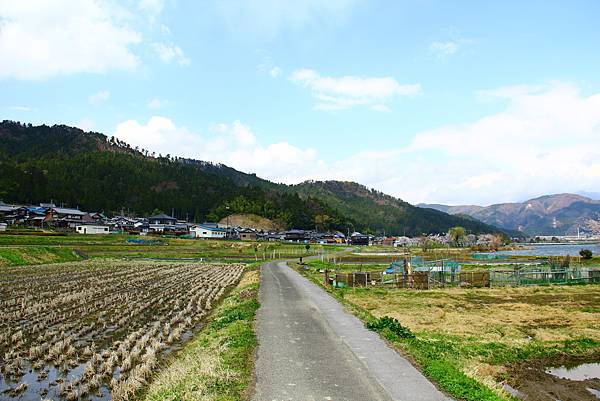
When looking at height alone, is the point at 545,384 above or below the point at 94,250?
below

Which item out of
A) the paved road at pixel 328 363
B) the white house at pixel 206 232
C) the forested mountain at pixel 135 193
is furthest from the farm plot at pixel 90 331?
the forested mountain at pixel 135 193

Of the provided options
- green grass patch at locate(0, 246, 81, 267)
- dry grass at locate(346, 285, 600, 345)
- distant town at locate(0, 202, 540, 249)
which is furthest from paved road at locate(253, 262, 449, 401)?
distant town at locate(0, 202, 540, 249)

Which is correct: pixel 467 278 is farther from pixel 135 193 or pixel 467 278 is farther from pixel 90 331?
pixel 135 193

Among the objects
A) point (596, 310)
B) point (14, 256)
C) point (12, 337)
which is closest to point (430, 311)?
point (596, 310)

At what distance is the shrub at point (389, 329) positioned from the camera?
613 inches

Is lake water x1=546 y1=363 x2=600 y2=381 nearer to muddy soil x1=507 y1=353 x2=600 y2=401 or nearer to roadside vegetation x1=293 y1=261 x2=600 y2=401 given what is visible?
muddy soil x1=507 y1=353 x2=600 y2=401

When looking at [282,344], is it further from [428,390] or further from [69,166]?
[69,166]

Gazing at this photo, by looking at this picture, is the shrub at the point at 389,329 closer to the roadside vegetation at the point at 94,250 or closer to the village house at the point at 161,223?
the roadside vegetation at the point at 94,250

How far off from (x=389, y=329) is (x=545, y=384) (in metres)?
5.25

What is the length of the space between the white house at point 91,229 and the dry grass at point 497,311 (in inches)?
3526

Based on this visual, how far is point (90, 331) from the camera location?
17750mm

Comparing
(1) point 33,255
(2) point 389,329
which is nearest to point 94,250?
(1) point 33,255

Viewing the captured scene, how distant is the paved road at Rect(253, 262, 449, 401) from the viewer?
987 cm

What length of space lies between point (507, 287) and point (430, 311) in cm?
1571
